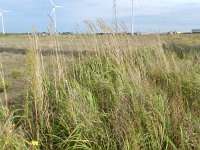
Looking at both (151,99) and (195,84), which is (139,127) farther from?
(195,84)

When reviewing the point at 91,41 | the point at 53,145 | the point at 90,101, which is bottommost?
the point at 53,145

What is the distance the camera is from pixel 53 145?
14.5 ft

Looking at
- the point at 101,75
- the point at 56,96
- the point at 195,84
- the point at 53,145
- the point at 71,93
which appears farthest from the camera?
the point at 101,75

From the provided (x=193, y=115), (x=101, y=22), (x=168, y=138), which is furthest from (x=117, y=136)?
(x=101, y=22)

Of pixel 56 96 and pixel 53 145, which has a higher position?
pixel 56 96

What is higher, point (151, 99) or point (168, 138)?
point (151, 99)

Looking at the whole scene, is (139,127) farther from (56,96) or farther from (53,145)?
(56,96)

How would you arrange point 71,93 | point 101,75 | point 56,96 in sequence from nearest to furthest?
1. point 71,93
2. point 56,96
3. point 101,75

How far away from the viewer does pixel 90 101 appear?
5020 millimetres

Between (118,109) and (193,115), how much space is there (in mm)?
1133

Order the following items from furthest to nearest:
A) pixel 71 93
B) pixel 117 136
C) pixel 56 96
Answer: pixel 56 96 < pixel 71 93 < pixel 117 136

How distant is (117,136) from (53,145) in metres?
0.83

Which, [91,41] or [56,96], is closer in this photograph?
[56,96]

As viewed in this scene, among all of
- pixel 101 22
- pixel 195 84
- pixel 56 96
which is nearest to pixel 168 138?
pixel 56 96
